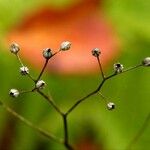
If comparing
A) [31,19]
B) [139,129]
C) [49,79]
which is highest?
[31,19]

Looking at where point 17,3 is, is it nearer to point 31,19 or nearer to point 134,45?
point 31,19

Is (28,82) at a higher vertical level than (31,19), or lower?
lower

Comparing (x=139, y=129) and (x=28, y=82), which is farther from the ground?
(x=28, y=82)

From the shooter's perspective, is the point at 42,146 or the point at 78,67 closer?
the point at 78,67

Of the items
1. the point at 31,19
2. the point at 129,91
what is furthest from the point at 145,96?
the point at 31,19

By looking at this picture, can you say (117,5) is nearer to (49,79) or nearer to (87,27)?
(87,27)

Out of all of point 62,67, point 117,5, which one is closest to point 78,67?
point 62,67
